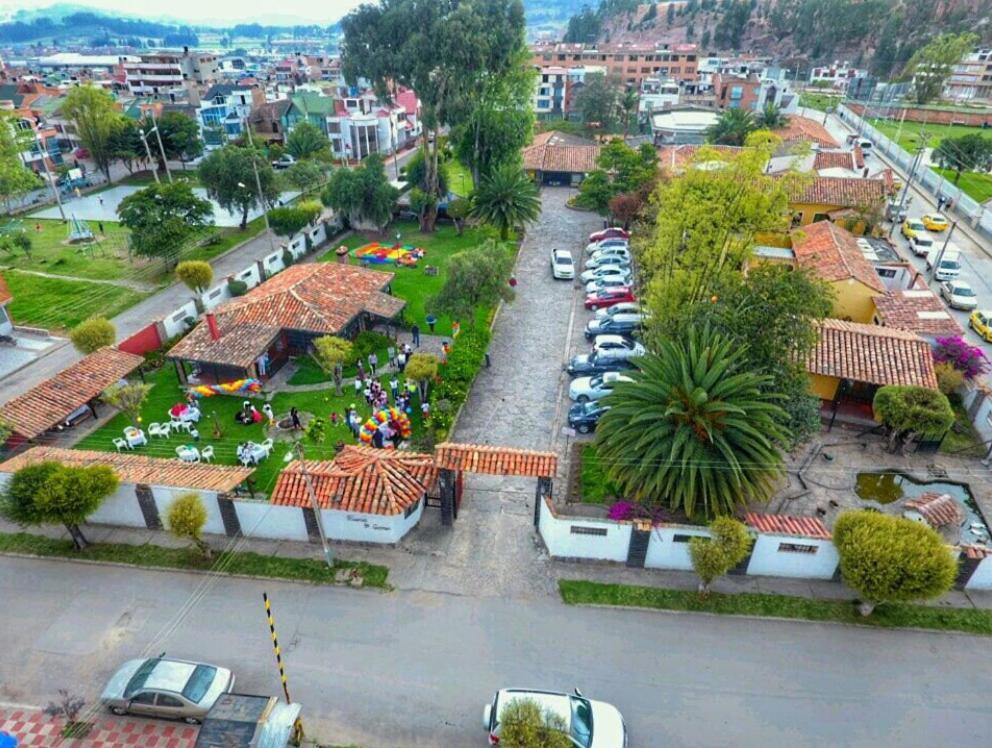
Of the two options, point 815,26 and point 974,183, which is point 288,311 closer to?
point 974,183

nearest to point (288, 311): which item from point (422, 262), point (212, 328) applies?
point (212, 328)

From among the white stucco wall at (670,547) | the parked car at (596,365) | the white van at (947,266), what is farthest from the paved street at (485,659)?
the white van at (947,266)

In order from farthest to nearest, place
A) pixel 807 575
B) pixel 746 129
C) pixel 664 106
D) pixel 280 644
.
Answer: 1. pixel 664 106
2. pixel 746 129
3. pixel 807 575
4. pixel 280 644

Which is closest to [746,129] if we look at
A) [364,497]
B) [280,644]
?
A: [364,497]

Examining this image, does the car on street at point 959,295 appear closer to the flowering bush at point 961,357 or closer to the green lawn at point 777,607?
the flowering bush at point 961,357

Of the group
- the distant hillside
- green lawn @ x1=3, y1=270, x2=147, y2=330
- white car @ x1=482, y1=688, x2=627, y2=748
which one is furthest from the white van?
the distant hillside

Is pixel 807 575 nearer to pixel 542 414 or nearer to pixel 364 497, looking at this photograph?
pixel 542 414
